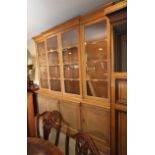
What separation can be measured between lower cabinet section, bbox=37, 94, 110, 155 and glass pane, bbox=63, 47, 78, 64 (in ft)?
2.34

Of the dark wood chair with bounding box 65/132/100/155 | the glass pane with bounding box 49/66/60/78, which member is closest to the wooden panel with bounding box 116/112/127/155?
the dark wood chair with bounding box 65/132/100/155

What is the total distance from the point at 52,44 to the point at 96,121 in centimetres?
177

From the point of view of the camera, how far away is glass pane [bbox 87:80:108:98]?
1965mm

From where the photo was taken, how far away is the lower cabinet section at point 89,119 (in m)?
1.92

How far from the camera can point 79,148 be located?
1025 mm

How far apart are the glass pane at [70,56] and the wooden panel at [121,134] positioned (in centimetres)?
124

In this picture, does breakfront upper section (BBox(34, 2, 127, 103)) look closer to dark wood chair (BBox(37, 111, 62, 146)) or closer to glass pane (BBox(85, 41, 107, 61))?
glass pane (BBox(85, 41, 107, 61))

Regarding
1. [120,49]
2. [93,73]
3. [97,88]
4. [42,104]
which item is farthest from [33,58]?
[120,49]

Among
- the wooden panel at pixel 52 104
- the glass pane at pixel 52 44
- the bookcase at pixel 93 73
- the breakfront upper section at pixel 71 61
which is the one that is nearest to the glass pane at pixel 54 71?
the bookcase at pixel 93 73

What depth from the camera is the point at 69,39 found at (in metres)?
2.49

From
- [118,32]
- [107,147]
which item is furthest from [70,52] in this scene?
[107,147]
